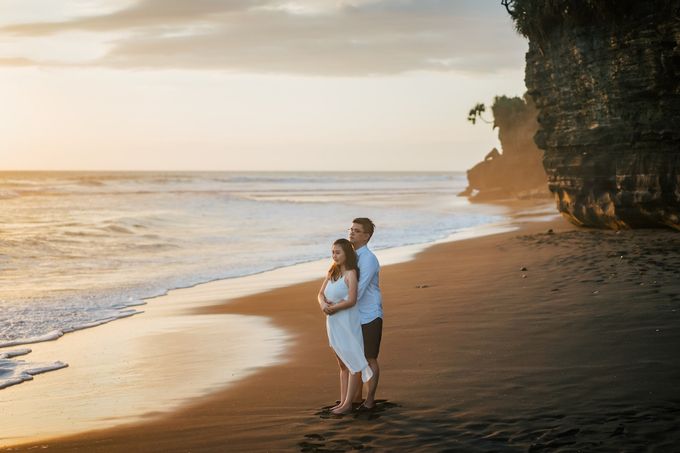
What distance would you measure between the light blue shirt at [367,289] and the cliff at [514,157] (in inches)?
2082

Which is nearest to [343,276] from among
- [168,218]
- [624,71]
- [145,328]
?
[145,328]

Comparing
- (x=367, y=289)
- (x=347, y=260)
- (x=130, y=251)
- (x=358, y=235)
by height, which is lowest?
(x=130, y=251)

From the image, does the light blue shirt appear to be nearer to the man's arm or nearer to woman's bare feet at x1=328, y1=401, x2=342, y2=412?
the man's arm

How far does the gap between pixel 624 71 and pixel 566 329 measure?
1156cm

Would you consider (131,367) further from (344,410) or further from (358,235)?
(358,235)

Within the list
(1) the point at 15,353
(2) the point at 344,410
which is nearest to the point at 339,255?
(2) the point at 344,410

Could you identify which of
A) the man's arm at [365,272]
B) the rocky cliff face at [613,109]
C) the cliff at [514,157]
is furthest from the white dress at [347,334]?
the cliff at [514,157]

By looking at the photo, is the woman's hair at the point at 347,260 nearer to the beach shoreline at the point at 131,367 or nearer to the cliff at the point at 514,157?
the beach shoreline at the point at 131,367

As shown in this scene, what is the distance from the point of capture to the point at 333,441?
6.23m

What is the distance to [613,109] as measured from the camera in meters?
19.6

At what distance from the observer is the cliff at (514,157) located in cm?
6062

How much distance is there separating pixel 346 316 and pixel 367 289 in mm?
338

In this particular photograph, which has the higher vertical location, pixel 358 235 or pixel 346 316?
pixel 358 235

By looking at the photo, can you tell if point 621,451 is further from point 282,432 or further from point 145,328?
point 145,328
